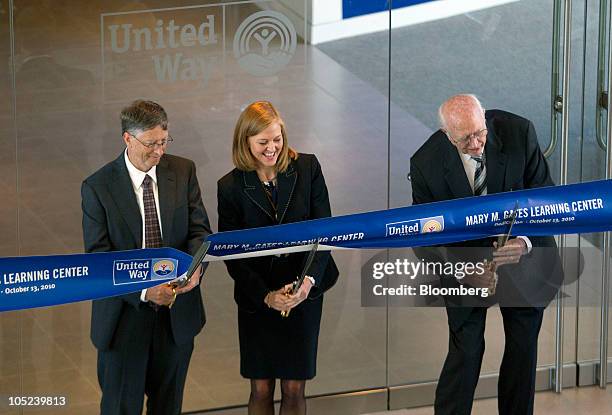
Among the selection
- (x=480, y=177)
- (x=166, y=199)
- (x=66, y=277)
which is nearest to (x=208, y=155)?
(x=166, y=199)

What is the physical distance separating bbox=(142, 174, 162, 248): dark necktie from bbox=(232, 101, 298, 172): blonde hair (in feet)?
1.41

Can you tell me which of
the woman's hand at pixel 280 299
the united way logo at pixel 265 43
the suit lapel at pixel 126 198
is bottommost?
the woman's hand at pixel 280 299

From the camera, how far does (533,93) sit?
7328 millimetres

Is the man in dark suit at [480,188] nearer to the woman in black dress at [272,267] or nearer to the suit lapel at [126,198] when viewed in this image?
the woman in black dress at [272,267]

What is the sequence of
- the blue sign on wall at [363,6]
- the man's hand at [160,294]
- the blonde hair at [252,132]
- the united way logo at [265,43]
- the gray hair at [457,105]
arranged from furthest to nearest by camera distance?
the blue sign on wall at [363,6]
the united way logo at [265,43]
the gray hair at [457,105]
the blonde hair at [252,132]
the man's hand at [160,294]

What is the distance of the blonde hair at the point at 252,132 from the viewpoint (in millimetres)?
6211

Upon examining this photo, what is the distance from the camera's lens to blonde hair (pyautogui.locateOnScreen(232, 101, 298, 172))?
6211 millimetres

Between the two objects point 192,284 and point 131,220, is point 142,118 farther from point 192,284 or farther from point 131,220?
point 192,284

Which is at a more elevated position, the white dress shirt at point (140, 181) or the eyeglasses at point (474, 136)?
the eyeglasses at point (474, 136)

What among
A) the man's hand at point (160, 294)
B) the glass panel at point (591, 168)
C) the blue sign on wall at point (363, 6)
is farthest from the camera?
the glass panel at point (591, 168)

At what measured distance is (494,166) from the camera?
6.53m

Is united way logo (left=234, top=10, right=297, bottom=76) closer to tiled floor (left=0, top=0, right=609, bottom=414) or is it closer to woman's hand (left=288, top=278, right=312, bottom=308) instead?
tiled floor (left=0, top=0, right=609, bottom=414)

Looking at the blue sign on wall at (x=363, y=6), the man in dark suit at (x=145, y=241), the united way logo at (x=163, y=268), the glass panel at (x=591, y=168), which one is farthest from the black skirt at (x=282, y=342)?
the glass panel at (x=591, y=168)

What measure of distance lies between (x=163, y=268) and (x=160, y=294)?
0.39ft
